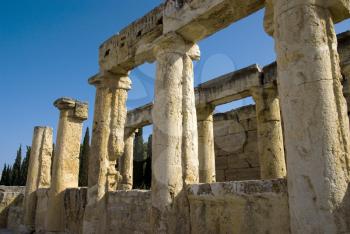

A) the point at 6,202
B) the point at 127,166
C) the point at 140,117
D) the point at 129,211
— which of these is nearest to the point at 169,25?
the point at 129,211

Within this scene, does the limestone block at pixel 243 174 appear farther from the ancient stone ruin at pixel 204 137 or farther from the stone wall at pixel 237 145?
the ancient stone ruin at pixel 204 137

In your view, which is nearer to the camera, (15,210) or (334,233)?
(334,233)

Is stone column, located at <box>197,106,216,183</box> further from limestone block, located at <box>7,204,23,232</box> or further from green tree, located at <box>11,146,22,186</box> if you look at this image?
green tree, located at <box>11,146,22,186</box>

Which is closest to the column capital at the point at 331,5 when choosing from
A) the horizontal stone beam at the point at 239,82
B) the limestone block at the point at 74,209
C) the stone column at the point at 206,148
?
the horizontal stone beam at the point at 239,82

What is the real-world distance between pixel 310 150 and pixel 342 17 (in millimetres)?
1750

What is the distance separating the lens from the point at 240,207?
12.6 feet

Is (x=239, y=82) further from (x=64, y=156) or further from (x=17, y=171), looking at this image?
(x=17, y=171)

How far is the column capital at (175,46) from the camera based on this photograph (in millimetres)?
5238

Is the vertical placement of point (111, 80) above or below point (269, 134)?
above

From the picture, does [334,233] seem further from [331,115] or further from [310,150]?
[331,115]

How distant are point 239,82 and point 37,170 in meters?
7.29

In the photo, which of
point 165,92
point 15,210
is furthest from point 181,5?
point 15,210

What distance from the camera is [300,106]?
10.2ft

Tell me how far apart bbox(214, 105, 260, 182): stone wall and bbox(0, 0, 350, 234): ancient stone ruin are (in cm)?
280
